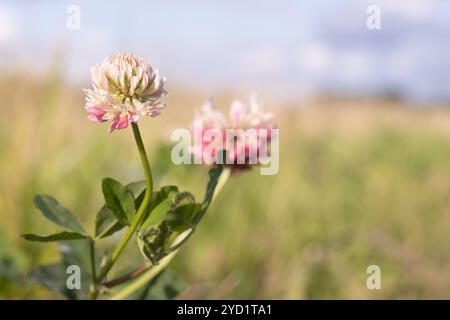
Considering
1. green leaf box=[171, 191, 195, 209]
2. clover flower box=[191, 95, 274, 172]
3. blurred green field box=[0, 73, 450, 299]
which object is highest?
clover flower box=[191, 95, 274, 172]

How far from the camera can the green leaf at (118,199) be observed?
611mm

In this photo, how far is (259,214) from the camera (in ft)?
6.65

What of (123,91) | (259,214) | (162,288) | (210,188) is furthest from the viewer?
(259,214)

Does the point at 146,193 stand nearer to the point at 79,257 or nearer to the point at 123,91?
the point at 123,91

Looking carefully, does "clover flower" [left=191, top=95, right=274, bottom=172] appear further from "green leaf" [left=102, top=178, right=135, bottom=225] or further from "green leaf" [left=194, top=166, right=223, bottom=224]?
"green leaf" [left=102, top=178, right=135, bottom=225]

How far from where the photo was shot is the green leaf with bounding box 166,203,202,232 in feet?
1.97

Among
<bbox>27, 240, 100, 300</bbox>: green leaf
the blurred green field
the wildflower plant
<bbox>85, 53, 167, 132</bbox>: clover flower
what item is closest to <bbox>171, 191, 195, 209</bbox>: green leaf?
the wildflower plant

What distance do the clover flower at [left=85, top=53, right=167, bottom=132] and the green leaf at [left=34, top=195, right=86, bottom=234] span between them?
0.64 ft

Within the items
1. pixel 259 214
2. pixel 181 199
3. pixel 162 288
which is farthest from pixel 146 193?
pixel 259 214

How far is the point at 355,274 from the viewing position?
1490 millimetres

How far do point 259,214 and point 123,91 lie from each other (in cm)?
150
